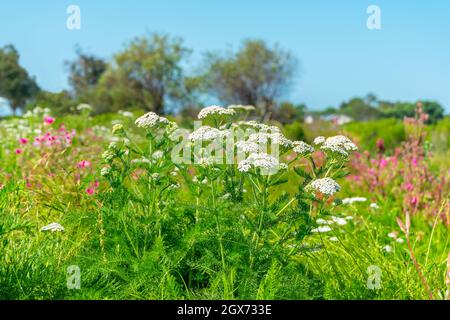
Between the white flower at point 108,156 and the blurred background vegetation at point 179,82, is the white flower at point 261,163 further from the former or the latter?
the blurred background vegetation at point 179,82

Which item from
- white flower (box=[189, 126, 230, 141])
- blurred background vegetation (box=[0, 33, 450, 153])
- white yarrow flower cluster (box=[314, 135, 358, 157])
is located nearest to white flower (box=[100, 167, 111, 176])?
white flower (box=[189, 126, 230, 141])

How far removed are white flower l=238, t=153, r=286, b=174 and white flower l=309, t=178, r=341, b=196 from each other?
0.21 m

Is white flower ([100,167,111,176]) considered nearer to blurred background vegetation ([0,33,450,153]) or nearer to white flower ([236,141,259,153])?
white flower ([236,141,259,153])

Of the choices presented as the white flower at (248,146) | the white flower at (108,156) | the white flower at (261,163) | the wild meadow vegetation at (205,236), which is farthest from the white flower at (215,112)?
the white flower at (108,156)

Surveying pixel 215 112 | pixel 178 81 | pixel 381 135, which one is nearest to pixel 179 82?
pixel 178 81

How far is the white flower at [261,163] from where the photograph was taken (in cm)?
281

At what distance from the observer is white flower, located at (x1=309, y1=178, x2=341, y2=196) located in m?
2.85

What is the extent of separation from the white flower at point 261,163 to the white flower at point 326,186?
0.21m

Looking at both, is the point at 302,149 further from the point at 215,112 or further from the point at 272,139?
the point at 215,112

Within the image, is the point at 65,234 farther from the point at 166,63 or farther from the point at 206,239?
the point at 166,63

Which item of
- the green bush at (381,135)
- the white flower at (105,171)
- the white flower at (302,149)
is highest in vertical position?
the white flower at (302,149)

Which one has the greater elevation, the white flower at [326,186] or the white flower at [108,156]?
the white flower at [108,156]

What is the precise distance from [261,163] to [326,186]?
353mm
